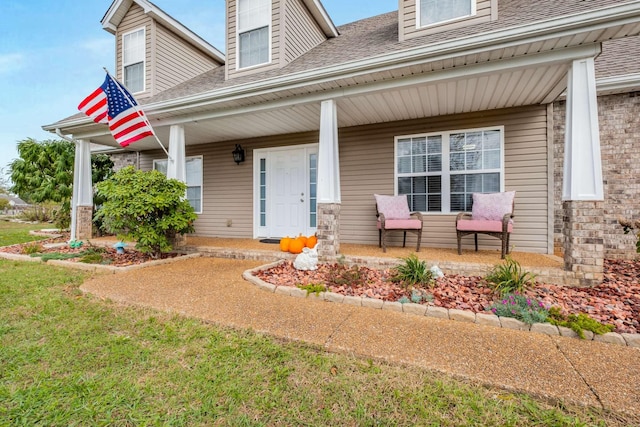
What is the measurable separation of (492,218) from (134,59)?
26.9ft

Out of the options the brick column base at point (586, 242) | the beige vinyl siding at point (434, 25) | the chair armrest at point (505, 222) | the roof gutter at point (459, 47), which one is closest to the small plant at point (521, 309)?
the brick column base at point (586, 242)

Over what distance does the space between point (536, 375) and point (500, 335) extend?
0.52 m

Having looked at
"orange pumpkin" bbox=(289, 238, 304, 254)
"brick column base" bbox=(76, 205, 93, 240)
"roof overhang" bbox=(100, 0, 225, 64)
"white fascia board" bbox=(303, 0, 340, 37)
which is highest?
"roof overhang" bbox=(100, 0, 225, 64)

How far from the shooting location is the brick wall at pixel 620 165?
4441mm

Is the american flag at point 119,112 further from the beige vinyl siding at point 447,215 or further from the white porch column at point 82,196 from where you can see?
the beige vinyl siding at point 447,215

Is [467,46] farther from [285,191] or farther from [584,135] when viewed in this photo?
[285,191]

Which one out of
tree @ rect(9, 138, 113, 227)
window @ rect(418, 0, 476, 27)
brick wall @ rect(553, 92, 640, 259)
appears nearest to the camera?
window @ rect(418, 0, 476, 27)

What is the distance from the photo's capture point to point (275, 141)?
6.33 meters

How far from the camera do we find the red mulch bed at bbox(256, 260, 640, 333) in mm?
2463

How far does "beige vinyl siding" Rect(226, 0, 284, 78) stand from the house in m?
0.03

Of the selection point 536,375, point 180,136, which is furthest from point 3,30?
point 536,375

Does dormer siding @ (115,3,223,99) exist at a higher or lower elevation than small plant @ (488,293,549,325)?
higher

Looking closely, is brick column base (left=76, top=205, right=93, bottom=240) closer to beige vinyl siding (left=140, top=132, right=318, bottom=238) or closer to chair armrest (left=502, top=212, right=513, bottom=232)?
beige vinyl siding (left=140, top=132, right=318, bottom=238)

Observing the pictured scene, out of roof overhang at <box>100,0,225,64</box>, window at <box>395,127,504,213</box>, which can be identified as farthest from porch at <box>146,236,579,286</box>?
roof overhang at <box>100,0,225,64</box>
